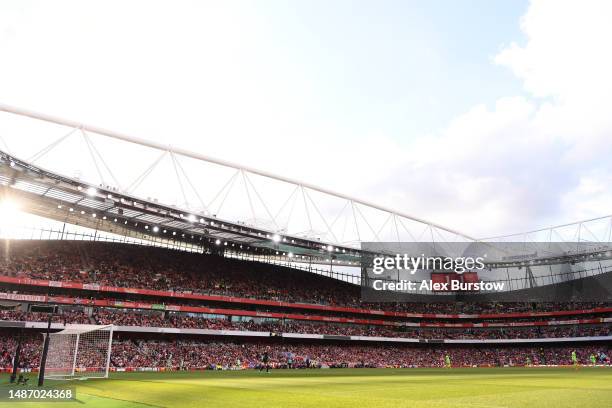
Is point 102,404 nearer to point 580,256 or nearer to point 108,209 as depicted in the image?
point 108,209

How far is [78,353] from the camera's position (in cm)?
3519

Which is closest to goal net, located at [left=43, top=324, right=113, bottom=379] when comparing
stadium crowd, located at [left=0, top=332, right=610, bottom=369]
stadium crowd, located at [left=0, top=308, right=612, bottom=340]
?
stadium crowd, located at [left=0, top=332, right=610, bottom=369]

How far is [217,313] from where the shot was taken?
5894 cm

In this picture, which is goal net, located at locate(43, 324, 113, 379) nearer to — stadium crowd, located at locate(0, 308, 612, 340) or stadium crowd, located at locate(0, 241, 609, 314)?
stadium crowd, located at locate(0, 308, 612, 340)

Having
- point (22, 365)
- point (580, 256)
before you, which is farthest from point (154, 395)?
point (580, 256)

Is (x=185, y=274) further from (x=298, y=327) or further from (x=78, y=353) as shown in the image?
(x=78, y=353)

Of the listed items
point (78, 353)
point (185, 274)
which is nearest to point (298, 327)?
point (185, 274)

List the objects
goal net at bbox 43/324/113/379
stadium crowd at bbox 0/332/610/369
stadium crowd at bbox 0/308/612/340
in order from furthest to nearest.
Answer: stadium crowd at bbox 0/308/612/340 → stadium crowd at bbox 0/332/610/369 → goal net at bbox 43/324/113/379

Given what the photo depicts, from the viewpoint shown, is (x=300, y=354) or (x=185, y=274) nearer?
(x=300, y=354)

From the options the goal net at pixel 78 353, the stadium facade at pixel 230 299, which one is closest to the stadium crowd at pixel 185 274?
the stadium facade at pixel 230 299

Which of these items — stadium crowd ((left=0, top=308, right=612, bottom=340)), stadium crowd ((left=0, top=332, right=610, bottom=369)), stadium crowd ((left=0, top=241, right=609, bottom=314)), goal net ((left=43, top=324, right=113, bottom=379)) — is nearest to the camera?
goal net ((left=43, top=324, right=113, bottom=379))

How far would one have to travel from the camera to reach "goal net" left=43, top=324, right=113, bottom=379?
29903 mm

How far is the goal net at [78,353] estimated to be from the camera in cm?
2990

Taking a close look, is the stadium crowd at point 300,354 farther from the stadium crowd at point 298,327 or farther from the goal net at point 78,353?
the stadium crowd at point 298,327
